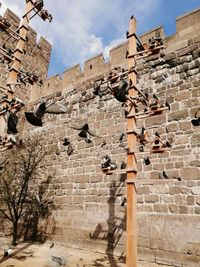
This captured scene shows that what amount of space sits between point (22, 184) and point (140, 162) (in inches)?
163

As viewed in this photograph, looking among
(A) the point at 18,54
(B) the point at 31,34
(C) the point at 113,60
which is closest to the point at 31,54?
(B) the point at 31,34

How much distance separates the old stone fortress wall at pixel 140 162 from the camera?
493 centimetres

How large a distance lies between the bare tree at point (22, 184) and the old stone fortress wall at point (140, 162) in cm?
45

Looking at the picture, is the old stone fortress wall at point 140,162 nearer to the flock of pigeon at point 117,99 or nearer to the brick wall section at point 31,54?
the flock of pigeon at point 117,99

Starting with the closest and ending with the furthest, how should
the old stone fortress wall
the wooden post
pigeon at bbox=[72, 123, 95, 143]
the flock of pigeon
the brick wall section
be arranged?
the wooden post < the flock of pigeon < the old stone fortress wall < pigeon at bbox=[72, 123, 95, 143] < the brick wall section

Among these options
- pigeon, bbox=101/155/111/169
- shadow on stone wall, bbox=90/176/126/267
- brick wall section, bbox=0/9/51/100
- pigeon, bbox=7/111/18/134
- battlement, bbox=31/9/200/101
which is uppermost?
brick wall section, bbox=0/9/51/100

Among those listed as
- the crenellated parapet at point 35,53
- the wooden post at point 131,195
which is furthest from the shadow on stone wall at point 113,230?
the crenellated parapet at point 35,53

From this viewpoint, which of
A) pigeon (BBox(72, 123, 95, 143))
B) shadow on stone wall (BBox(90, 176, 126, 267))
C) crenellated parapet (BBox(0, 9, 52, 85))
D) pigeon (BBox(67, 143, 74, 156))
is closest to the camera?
shadow on stone wall (BBox(90, 176, 126, 267))

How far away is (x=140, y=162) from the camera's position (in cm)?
582

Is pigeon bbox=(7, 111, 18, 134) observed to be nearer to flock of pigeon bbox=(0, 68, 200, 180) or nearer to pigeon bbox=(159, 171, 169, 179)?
flock of pigeon bbox=(0, 68, 200, 180)

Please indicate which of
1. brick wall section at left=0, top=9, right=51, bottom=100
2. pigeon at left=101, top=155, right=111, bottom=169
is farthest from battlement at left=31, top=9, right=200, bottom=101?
pigeon at left=101, top=155, right=111, bottom=169

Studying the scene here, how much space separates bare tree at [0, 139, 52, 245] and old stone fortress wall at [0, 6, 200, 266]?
1.49ft

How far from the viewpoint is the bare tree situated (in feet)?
24.7

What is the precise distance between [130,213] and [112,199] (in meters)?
2.91
